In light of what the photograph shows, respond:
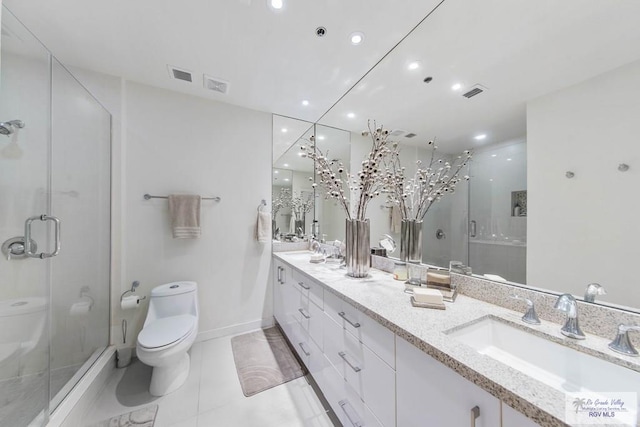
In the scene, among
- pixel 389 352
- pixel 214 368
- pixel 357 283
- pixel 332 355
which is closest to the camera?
pixel 389 352

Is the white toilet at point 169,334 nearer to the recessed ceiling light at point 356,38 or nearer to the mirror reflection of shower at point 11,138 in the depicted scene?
the mirror reflection of shower at point 11,138

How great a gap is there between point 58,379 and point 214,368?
958 millimetres

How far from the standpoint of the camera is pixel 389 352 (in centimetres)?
89

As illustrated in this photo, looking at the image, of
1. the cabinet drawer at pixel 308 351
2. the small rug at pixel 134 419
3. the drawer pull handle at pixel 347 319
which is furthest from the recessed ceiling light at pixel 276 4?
the small rug at pixel 134 419

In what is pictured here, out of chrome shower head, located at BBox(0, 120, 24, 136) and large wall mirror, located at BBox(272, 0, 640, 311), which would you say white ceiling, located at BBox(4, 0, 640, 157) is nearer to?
large wall mirror, located at BBox(272, 0, 640, 311)

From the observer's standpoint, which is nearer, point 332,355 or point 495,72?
point 495,72

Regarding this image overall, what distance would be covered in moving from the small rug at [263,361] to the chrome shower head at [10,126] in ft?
7.34

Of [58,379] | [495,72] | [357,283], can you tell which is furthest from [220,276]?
[495,72]

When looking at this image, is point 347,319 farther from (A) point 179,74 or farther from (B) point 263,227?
(A) point 179,74

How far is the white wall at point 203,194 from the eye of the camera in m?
1.98

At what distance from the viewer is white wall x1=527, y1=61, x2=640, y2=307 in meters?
0.72

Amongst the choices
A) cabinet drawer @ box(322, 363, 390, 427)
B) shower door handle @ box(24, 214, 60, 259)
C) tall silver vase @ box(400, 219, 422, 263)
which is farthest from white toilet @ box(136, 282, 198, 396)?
tall silver vase @ box(400, 219, 422, 263)

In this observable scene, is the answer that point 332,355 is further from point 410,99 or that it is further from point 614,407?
point 410,99

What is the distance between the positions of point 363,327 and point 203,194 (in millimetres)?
1999
